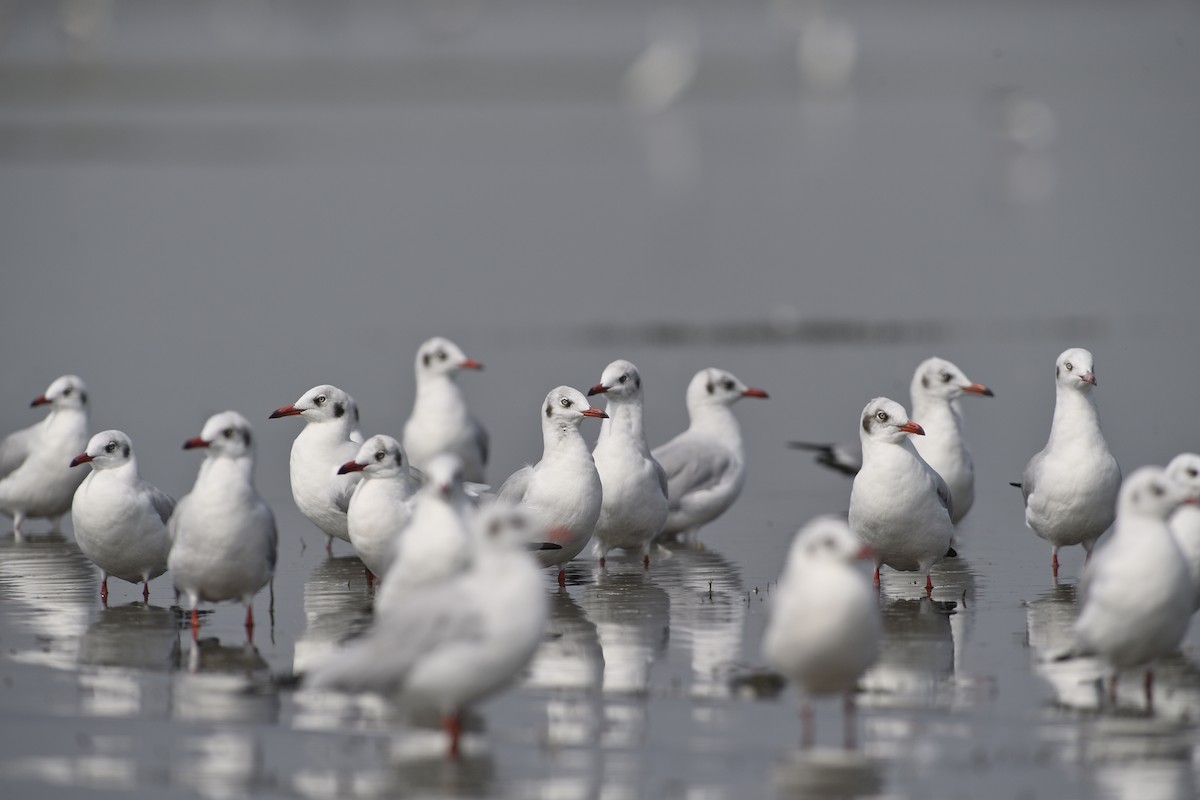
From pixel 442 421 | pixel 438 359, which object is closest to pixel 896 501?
pixel 442 421

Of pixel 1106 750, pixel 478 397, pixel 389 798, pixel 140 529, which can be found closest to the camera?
pixel 389 798

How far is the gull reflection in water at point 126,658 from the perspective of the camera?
914cm

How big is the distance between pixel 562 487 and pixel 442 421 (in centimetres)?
422

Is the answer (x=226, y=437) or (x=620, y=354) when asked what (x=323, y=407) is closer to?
(x=226, y=437)

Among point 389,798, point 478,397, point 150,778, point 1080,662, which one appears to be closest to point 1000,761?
point 1080,662

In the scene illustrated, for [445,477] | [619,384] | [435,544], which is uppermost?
[619,384]

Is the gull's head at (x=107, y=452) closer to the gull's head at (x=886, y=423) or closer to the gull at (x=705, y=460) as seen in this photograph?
the gull at (x=705, y=460)

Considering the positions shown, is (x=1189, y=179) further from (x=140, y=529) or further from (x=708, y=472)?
(x=140, y=529)

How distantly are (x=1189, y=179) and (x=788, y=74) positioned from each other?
2242 inches

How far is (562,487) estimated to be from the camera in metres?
12.1

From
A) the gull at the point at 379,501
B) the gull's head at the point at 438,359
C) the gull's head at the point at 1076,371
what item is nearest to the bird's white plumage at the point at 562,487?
the gull at the point at 379,501

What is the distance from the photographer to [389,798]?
7.60 meters

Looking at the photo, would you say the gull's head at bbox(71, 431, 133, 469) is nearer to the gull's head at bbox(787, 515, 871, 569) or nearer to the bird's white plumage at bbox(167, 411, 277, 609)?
the bird's white plumage at bbox(167, 411, 277, 609)

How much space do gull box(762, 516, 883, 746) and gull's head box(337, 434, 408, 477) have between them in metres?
3.84
